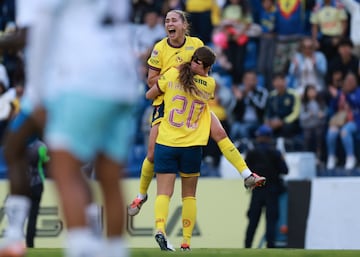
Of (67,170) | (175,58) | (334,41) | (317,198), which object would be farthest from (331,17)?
(67,170)

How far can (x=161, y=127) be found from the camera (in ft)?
43.5

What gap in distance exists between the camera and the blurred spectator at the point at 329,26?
75.0ft

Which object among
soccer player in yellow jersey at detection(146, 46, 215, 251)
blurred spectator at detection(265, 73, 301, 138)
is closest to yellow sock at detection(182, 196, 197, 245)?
soccer player in yellow jersey at detection(146, 46, 215, 251)

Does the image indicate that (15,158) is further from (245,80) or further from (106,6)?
(245,80)

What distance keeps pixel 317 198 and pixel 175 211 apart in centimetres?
216

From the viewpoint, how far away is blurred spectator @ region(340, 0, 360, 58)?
75.4 ft

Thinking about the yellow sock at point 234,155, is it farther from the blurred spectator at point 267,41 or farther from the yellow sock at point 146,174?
the blurred spectator at point 267,41

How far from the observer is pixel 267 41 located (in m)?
23.4

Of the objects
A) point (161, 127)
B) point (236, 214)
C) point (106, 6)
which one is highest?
point (106, 6)

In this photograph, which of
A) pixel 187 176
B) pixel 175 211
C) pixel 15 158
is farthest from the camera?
pixel 175 211

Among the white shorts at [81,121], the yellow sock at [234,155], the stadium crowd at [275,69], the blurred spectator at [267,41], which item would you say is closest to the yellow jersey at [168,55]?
the yellow sock at [234,155]

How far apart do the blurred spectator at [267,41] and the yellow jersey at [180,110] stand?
984 centimetres

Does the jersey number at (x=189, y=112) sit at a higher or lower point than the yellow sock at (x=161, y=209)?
higher

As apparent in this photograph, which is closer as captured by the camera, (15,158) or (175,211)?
(15,158)
